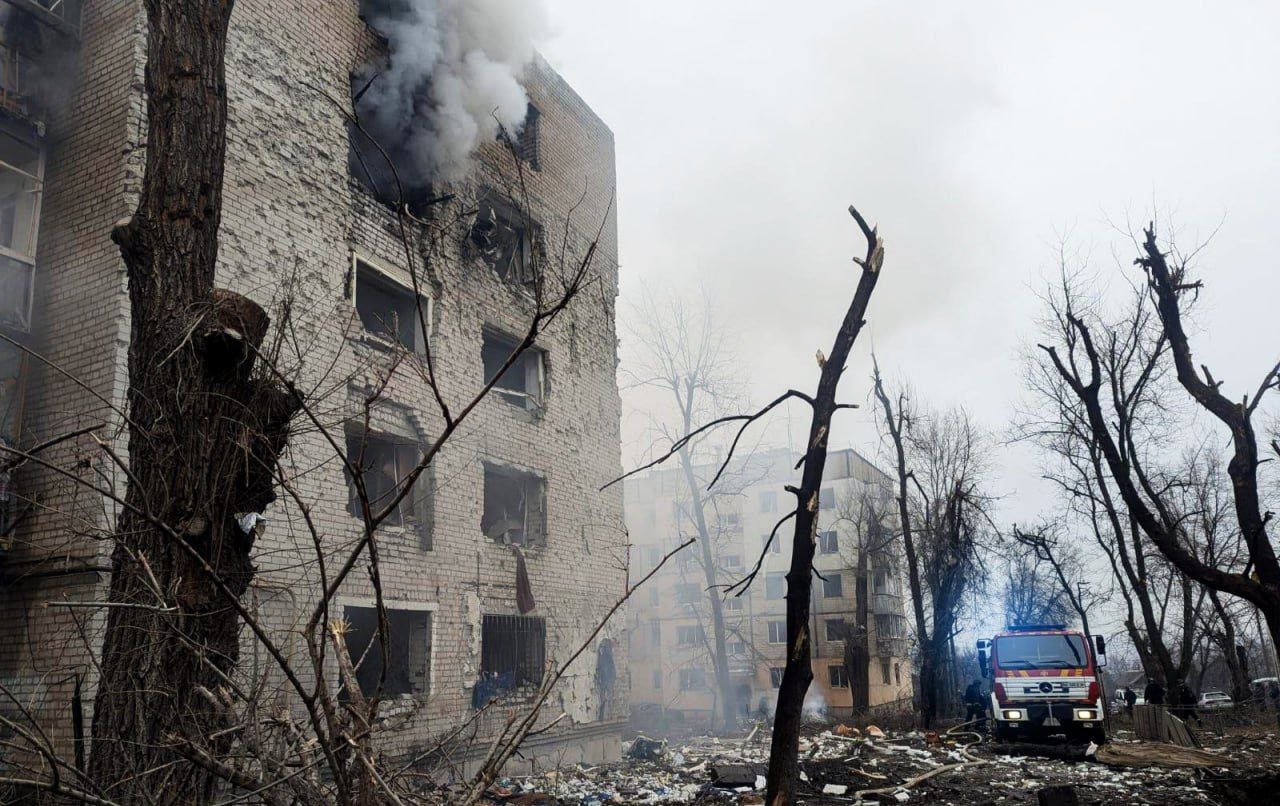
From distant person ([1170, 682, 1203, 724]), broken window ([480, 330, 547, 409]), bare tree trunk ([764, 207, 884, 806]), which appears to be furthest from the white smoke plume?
distant person ([1170, 682, 1203, 724])

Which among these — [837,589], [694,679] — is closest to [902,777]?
[694,679]

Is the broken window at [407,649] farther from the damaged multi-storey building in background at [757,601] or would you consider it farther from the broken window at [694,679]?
the broken window at [694,679]

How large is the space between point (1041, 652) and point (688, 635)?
31.5 m

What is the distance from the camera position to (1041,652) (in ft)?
55.4

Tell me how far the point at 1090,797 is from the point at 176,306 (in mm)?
10846

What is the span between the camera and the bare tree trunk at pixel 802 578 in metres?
5.62

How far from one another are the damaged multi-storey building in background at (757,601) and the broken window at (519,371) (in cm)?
2411

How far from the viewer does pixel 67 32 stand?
400 inches

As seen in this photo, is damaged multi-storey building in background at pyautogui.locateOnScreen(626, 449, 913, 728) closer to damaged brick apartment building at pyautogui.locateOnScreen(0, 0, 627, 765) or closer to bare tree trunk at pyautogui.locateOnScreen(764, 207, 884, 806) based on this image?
damaged brick apartment building at pyautogui.locateOnScreen(0, 0, 627, 765)

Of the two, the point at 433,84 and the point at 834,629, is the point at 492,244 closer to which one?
the point at 433,84

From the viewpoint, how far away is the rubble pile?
Answer: 33.3ft

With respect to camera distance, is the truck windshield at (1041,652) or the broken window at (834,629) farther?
the broken window at (834,629)

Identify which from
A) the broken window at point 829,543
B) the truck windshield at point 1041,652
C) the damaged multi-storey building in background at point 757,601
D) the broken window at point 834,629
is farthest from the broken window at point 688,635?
the truck windshield at point 1041,652

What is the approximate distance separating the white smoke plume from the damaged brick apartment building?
44cm
